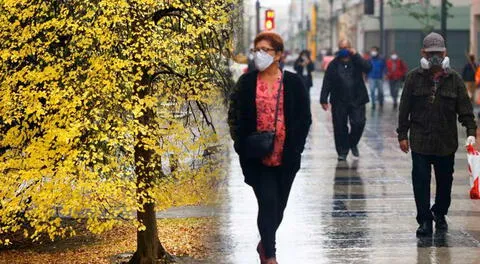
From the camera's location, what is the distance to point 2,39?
7.60m

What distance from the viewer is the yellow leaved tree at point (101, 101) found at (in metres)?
7.05

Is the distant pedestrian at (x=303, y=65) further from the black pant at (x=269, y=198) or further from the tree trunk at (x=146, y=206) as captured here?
the black pant at (x=269, y=198)

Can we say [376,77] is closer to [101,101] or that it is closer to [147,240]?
[147,240]

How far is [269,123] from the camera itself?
7125 mm

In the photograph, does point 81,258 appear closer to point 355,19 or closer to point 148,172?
point 148,172

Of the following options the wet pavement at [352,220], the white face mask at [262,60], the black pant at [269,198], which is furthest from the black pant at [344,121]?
the white face mask at [262,60]

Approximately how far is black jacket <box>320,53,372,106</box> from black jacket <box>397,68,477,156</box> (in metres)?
6.16

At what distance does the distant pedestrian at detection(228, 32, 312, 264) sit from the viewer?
7.11 metres

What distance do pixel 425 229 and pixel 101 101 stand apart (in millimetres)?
3275

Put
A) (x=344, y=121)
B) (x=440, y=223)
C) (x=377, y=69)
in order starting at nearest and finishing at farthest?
1. (x=440, y=223)
2. (x=344, y=121)
3. (x=377, y=69)

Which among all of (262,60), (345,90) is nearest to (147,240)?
(262,60)

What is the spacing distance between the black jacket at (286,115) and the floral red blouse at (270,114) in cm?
3

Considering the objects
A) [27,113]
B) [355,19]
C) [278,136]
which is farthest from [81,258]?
[355,19]

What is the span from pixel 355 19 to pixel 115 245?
75604mm
